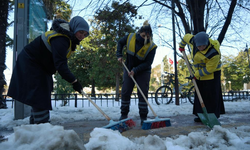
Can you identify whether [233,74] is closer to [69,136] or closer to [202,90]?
[202,90]

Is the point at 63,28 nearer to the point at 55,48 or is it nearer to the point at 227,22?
the point at 55,48

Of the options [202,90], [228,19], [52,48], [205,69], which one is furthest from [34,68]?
[228,19]

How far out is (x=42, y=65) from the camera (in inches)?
93.5

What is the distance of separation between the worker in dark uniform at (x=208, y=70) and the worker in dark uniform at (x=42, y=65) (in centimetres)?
222

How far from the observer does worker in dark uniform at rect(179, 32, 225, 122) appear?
3.45 m

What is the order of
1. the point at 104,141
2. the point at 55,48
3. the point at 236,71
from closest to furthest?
the point at 104,141, the point at 55,48, the point at 236,71

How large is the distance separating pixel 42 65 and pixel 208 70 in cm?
280

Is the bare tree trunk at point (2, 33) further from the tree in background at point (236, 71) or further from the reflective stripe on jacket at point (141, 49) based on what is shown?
the tree in background at point (236, 71)

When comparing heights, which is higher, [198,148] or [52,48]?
[52,48]

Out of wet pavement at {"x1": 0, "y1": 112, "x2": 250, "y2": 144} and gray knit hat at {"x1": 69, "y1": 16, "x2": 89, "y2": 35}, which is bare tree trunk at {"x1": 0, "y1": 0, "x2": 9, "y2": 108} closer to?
wet pavement at {"x1": 0, "y1": 112, "x2": 250, "y2": 144}

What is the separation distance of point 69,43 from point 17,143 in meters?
1.34

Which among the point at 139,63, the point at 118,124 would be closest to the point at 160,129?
the point at 118,124

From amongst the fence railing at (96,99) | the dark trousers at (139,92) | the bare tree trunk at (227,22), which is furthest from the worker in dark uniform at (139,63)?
the fence railing at (96,99)

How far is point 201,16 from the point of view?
5.47m
